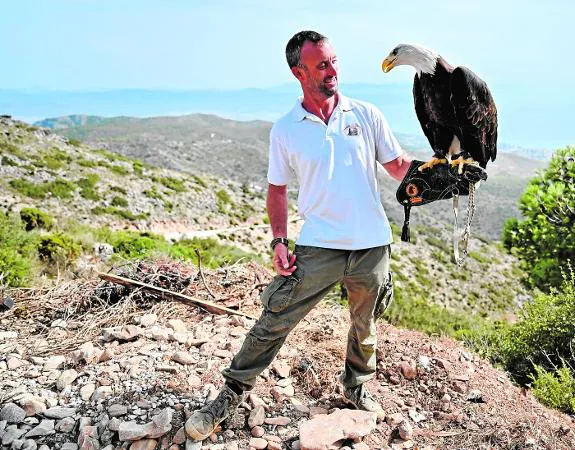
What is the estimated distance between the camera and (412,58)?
3309 mm

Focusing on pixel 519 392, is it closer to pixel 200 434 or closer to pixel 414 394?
pixel 414 394

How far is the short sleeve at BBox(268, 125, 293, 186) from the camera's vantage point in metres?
3.02

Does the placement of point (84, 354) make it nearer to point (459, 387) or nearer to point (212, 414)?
point (212, 414)

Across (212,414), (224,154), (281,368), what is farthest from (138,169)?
(224,154)

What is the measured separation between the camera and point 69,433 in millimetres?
3414

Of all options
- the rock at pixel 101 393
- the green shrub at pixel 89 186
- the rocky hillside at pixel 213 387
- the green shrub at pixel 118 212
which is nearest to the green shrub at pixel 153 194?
the green shrub at pixel 89 186

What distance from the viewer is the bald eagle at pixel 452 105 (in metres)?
3.19

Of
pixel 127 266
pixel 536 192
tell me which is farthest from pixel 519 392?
pixel 536 192

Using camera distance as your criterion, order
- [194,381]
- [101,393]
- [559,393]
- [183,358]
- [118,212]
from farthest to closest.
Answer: [118,212]
[559,393]
[183,358]
[194,381]
[101,393]

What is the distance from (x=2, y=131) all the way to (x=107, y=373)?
2820 cm

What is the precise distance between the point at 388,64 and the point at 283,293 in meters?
1.54

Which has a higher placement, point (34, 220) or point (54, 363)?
point (54, 363)

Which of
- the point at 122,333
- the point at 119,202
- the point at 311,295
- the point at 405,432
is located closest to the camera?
the point at 311,295

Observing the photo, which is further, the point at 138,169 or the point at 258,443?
the point at 138,169
